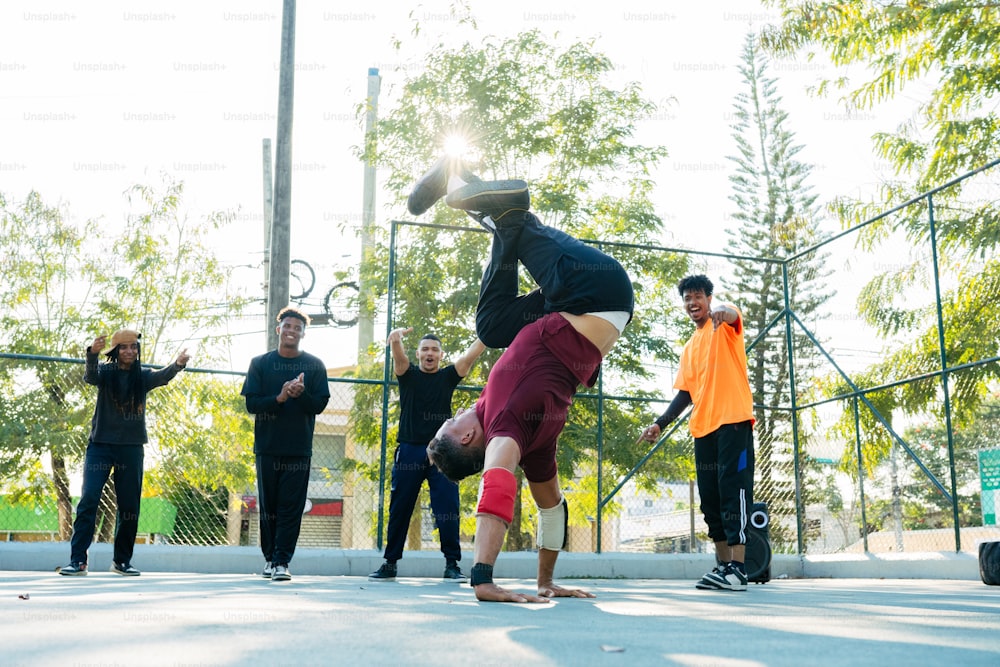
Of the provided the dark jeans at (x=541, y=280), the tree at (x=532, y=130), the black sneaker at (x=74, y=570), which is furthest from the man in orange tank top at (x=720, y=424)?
the tree at (x=532, y=130)

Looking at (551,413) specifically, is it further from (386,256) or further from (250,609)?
(386,256)

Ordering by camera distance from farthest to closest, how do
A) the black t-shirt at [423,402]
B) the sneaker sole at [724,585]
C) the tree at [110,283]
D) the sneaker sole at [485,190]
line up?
1. the tree at [110,283]
2. the black t-shirt at [423,402]
3. the sneaker sole at [724,585]
4. the sneaker sole at [485,190]

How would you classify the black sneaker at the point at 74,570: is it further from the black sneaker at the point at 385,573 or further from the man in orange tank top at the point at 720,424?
the man in orange tank top at the point at 720,424

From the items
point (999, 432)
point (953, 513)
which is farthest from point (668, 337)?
point (953, 513)

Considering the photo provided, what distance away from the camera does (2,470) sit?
11.4 meters

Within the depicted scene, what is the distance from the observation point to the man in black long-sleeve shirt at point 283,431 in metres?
5.29

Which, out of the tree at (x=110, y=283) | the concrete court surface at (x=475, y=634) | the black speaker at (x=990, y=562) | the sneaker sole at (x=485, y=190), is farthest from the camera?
the tree at (x=110, y=283)

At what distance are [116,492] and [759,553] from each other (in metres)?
4.37

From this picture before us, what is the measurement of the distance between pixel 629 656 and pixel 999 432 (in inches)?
524

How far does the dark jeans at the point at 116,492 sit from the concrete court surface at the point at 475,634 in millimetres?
2794

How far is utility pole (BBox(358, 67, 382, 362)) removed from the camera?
15.8 metres

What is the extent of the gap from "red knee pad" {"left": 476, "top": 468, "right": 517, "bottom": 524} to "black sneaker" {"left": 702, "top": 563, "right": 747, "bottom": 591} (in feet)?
6.37

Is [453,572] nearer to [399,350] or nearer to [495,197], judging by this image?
[399,350]

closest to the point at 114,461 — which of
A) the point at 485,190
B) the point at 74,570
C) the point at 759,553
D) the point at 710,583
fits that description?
the point at 74,570
